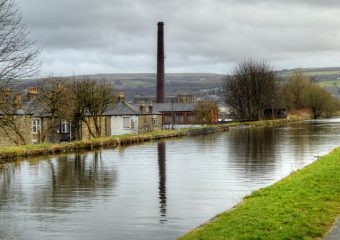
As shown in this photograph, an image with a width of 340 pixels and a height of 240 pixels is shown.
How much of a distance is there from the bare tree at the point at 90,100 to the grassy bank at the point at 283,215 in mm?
34010

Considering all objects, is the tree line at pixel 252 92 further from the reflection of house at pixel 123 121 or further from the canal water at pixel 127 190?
the canal water at pixel 127 190

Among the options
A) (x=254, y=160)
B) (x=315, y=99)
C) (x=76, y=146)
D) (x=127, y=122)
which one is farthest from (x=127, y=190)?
(x=315, y=99)

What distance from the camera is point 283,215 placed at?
1178 cm

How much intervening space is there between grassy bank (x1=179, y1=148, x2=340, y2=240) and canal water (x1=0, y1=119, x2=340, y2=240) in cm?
125

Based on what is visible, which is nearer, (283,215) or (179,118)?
(283,215)

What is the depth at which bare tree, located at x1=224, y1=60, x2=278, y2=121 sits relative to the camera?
338 ft

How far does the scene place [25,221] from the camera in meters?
13.9

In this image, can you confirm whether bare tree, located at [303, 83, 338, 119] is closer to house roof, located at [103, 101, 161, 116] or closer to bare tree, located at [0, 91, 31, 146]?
house roof, located at [103, 101, 161, 116]

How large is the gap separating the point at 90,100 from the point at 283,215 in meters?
38.6

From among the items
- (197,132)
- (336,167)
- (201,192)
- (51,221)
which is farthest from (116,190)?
(197,132)

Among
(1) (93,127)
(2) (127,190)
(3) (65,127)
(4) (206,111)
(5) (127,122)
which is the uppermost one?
(4) (206,111)

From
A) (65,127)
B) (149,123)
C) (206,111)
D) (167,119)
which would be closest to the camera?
(65,127)

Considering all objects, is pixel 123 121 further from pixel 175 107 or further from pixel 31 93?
pixel 175 107

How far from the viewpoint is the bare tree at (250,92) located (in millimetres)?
102938
